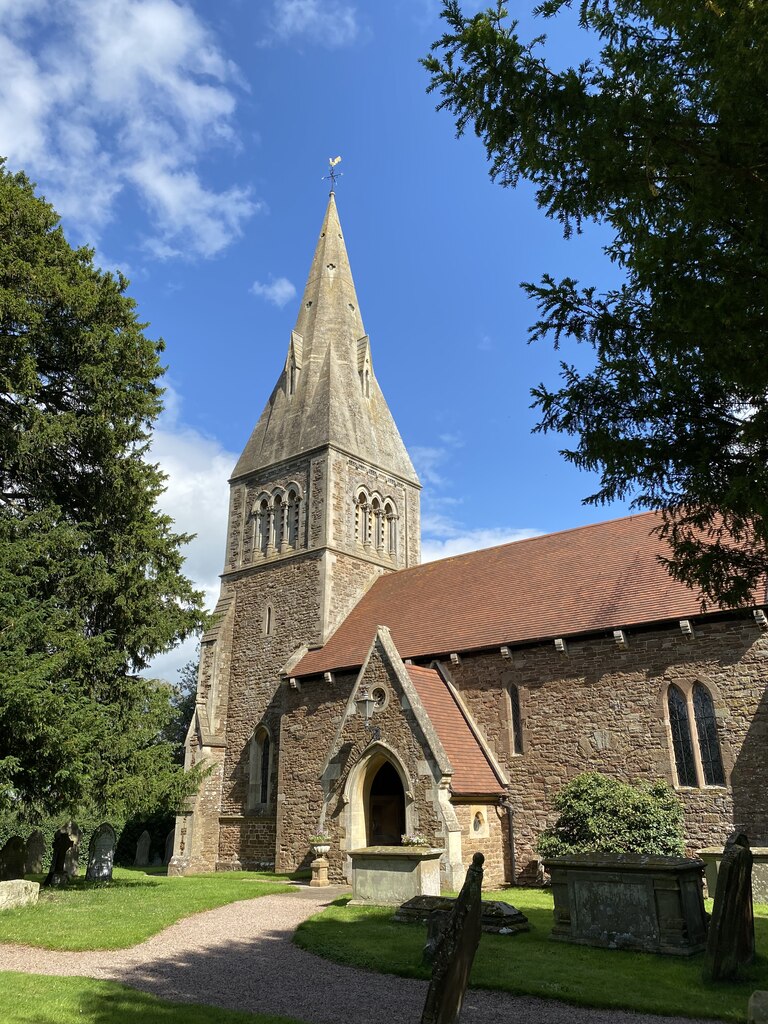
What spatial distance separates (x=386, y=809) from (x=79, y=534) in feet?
33.0

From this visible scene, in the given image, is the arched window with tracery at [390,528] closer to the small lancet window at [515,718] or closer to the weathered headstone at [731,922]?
the small lancet window at [515,718]

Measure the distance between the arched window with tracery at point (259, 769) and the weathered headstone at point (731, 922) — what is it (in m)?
16.1

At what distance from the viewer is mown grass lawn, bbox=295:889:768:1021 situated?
21.5 ft

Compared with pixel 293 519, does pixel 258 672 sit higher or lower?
lower

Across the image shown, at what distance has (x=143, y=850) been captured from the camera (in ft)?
99.9

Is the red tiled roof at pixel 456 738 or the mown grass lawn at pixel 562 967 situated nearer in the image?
the mown grass lawn at pixel 562 967

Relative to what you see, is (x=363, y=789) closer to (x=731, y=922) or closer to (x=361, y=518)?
(x=731, y=922)

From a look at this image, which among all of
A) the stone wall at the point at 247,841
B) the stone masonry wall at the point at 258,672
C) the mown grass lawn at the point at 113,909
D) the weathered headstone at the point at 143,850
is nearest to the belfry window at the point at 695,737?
the mown grass lawn at the point at 113,909

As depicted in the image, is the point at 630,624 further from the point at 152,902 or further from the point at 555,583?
the point at 152,902

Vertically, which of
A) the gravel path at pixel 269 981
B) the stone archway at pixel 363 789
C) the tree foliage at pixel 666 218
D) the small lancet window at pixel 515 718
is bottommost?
the gravel path at pixel 269 981

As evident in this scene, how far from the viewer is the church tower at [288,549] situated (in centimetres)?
2211

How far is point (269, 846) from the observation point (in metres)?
20.6

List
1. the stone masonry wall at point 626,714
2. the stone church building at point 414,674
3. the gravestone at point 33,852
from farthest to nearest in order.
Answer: the gravestone at point 33,852 → the stone church building at point 414,674 → the stone masonry wall at point 626,714

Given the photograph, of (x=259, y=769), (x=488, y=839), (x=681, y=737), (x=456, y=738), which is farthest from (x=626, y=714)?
(x=259, y=769)
